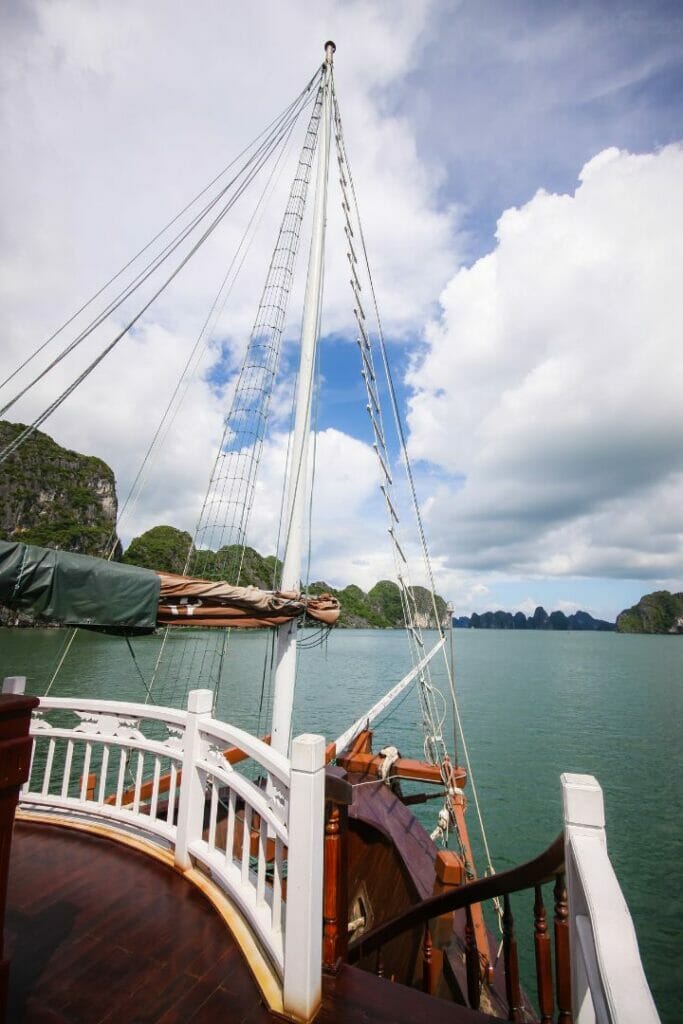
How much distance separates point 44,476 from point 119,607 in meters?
93.1

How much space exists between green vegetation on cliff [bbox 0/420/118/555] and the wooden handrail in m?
73.3

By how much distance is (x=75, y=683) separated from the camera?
25.6 meters

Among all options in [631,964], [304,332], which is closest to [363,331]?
[304,332]

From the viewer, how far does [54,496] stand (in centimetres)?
8212

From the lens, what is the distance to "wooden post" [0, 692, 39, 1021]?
5.68ft

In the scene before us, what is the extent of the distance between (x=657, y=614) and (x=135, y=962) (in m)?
193

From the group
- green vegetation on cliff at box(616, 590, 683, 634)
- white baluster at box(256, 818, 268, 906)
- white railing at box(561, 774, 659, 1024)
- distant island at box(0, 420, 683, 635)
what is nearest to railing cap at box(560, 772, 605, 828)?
white railing at box(561, 774, 659, 1024)

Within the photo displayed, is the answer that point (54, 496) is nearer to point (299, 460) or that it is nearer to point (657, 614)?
point (299, 460)

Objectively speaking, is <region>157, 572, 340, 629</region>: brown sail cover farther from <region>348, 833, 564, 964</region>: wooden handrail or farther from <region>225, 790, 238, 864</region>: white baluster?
<region>348, 833, 564, 964</region>: wooden handrail

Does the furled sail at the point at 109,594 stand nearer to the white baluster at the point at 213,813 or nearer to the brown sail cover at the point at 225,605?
the brown sail cover at the point at 225,605

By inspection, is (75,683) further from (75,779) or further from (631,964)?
(631,964)

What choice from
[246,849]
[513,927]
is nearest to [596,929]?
[513,927]

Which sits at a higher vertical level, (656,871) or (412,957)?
(412,957)

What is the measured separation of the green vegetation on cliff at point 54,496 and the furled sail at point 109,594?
70.3m
